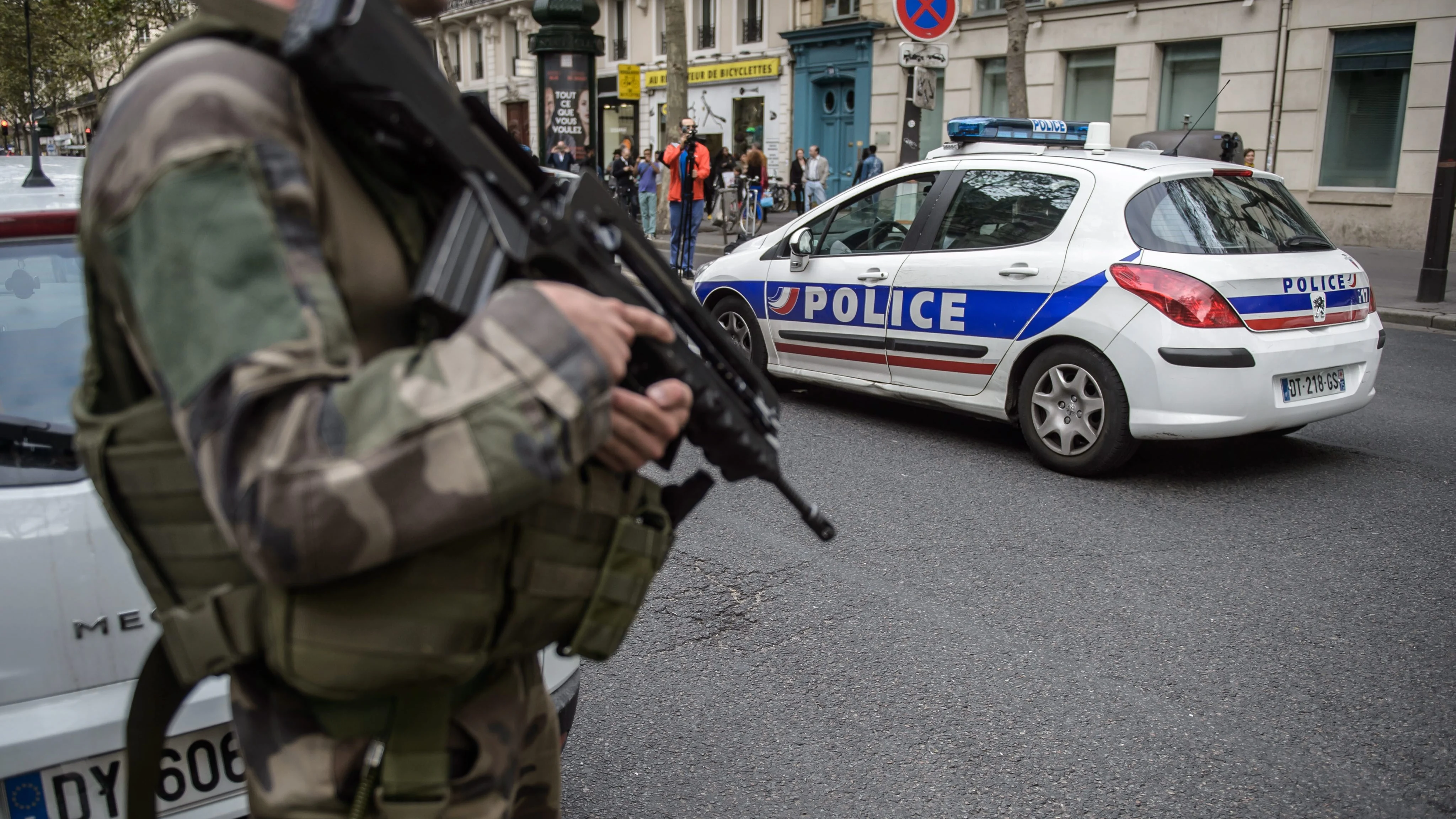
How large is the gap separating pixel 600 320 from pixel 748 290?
20.0 ft

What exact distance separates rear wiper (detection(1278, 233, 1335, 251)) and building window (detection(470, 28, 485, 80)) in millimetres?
41882

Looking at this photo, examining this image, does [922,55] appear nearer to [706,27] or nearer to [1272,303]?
[1272,303]

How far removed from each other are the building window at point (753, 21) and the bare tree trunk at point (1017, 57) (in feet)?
45.8

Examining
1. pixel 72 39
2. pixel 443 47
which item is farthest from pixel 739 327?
pixel 72 39

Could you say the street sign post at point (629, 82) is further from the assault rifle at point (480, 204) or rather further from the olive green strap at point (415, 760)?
the olive green strap at point (415, 760)

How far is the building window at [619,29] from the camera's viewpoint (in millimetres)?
35625

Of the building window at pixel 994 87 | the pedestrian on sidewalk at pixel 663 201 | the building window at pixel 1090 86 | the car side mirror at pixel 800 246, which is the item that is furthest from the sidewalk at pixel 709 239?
the car side mirror at pixel 800 246

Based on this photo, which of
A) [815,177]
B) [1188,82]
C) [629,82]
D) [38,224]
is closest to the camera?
[38,224]

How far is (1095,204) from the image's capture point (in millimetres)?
5555

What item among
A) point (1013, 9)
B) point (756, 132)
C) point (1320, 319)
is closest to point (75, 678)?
point (1320, 319)

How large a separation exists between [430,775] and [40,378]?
1.53 meters

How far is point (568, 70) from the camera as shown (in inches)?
519

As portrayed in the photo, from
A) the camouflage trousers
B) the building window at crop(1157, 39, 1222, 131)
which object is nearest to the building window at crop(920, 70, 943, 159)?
the building window at crop(1157, 39, 1222, 131)

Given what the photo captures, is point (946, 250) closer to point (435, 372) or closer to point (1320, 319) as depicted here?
point (1320, 319)
